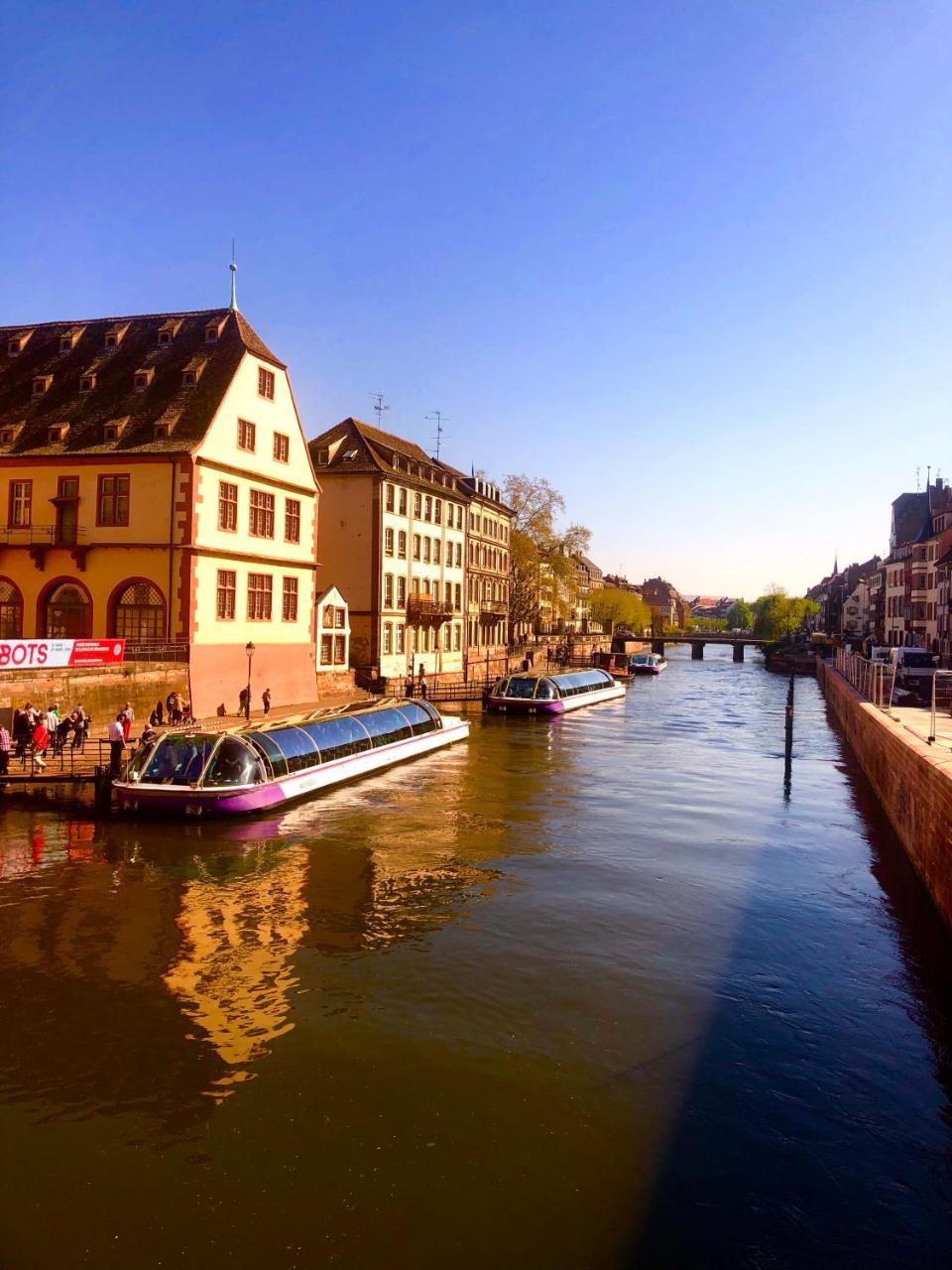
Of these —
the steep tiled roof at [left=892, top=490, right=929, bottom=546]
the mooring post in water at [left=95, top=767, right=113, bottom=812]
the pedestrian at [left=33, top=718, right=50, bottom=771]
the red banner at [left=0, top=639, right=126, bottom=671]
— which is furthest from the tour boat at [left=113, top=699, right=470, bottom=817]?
the steep tiled roof at [left=892, top=490, right=929, bottom=546]

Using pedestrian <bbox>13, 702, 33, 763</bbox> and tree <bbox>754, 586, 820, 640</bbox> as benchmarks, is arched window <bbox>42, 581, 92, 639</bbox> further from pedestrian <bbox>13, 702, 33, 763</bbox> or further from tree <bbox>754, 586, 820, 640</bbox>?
tree <bbox>754, 586, 820, 640</bbox>

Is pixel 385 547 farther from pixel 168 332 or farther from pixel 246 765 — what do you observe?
pixel 246 765

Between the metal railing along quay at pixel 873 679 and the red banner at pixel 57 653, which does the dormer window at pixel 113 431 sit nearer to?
the red banner at pixel 57 653

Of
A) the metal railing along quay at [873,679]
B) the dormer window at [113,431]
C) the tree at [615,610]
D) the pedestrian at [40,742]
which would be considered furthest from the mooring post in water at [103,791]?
the tree at [615,610]

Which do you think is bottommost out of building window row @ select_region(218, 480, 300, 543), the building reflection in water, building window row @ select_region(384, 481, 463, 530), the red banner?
the building reflection in water

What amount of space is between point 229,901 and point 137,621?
21.8 meters

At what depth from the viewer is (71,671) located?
29938 mm

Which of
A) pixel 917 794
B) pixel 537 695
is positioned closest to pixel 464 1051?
pixel 917 794

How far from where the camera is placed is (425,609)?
61438 millimetres

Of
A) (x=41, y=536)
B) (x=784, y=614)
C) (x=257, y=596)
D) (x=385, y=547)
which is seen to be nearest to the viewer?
(x=41, y=536)

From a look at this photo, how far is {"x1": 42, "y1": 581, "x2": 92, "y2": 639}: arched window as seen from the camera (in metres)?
37.1

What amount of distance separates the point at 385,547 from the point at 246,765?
34.4 metres

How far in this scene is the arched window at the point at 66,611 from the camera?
3712 cm

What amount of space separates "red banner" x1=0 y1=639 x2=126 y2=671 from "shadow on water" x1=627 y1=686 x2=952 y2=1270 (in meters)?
22.3
